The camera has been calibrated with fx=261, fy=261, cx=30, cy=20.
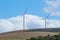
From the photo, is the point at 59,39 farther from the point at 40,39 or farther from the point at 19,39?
the point at 19,39

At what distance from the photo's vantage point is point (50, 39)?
204 ft

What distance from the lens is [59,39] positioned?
200 ft

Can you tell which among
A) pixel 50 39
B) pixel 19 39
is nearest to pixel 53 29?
pixel 19 39

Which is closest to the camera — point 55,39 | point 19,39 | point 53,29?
point 55,39

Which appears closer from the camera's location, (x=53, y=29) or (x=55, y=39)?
(x=55, y=39)

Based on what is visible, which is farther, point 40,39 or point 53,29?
point 53,29

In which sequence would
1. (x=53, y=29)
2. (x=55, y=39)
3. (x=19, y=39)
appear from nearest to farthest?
1. (x=55, y=39)
2. (x=19, y=39)
3. (x=53, y=29)

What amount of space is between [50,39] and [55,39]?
188cm

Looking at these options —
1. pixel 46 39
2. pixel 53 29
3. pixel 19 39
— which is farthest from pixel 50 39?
Answer: pixel 53 29

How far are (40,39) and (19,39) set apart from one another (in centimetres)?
2554

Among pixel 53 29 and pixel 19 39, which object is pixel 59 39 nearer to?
pixel 19 39

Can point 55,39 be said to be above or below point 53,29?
above

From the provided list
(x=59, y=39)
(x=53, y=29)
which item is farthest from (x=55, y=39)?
(x=53, y=29)

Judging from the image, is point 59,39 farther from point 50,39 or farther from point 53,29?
point 53,29
